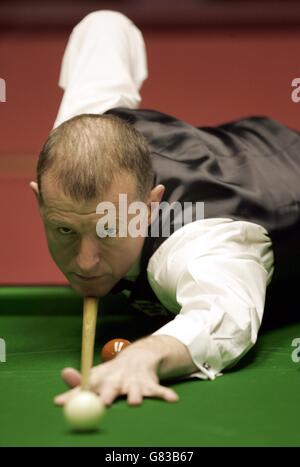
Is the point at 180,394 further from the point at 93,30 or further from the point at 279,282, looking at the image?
the point at 93,30

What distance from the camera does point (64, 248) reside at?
2471mm

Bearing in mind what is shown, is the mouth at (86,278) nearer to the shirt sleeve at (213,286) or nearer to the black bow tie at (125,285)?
the shirt sleeve at (213,286)

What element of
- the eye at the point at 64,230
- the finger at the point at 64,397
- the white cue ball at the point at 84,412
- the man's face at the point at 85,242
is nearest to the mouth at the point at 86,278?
the man's face at the point at 85,242

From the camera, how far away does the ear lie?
2.64 m

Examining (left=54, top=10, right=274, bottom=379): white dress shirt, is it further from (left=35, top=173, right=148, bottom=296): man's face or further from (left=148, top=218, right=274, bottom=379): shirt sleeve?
(left=35, top=173, right=148, bottom=296): man's face

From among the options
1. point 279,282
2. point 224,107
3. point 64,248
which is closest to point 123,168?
point 64,248

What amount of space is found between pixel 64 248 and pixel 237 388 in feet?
2.21

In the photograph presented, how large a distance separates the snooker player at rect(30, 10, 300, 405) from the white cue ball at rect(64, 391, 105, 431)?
0.66ft

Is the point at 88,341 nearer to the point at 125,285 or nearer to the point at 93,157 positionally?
the point at 93,157

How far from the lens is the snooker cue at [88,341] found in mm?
1994

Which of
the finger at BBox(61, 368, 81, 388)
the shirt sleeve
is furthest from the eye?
the finger at BBox(61, 368, 81, 388)

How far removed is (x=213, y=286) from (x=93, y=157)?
52 centimetres

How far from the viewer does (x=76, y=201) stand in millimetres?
2350

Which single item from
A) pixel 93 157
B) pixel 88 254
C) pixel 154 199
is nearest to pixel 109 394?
pixel 88 254
